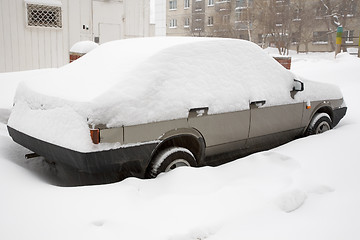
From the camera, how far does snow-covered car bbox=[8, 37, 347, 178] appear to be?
10.7 feet

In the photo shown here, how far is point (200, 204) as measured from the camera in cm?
312

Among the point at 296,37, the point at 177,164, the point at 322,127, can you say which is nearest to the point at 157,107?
the point at 177,164

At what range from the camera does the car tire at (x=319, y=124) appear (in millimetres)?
5508

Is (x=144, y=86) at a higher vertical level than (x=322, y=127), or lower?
higher

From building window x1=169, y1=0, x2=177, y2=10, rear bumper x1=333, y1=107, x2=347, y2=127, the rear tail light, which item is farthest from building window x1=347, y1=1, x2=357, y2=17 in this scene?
the rear tail light

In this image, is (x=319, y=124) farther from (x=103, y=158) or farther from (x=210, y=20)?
(x=210, y=20)

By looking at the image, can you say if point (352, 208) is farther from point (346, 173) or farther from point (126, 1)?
point (126, 1)

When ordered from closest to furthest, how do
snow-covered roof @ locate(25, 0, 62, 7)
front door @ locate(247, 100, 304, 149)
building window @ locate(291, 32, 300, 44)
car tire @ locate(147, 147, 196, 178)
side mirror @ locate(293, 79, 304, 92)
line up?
car tire @ locate(147, 147, 196, 178)
front door @ locate(247, 100, 304, 149)
side mirror @ locate(293, 79, 304, 92)
snow-covered roof @ locate(25, 0, 62, 7)
building window @ locate(291, 32, 300, 44)

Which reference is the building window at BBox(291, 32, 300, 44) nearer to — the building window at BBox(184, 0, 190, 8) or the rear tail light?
the building window at BBox(184, 0, 190, 8)

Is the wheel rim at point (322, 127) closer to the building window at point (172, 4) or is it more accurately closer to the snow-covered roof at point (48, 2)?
the snow-covered roof at point (48, 2)

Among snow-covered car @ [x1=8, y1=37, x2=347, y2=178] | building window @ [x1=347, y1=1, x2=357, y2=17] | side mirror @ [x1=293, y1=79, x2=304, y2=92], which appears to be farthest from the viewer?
building window @ [x1=347, y1=1, x2=357, y2=17]

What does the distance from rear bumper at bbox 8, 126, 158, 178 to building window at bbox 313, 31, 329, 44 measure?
3700cm

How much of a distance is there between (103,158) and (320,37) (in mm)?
38159

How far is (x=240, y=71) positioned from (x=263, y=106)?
55 cm
